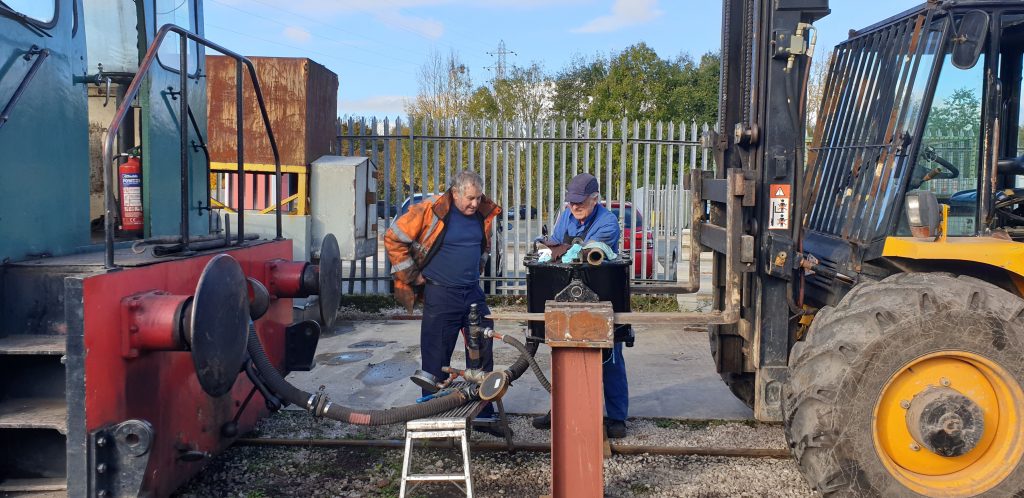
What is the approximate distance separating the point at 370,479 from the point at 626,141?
22.6 feet

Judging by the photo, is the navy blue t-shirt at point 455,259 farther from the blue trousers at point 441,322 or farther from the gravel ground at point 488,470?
the gravel ground at point 488,470

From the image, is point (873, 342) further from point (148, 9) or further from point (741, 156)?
point (148, 9)

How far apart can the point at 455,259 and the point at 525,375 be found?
7.25 ft

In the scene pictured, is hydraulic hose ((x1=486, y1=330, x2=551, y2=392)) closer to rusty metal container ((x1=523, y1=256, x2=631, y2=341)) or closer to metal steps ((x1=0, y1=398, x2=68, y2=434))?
rusty metal container ((x1=523, y1=256, x2=631, y2=341))

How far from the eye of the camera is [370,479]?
464 cm

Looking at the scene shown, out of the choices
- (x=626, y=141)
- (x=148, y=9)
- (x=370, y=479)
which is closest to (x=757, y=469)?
(x=370, y=479)

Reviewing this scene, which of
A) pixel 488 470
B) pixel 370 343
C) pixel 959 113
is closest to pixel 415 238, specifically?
pixel 488 470

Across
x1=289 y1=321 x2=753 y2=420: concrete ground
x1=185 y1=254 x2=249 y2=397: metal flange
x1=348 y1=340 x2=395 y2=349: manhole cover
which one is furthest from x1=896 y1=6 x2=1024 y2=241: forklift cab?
x1=348 y1=340 x2=395 y2=349: manhole cover

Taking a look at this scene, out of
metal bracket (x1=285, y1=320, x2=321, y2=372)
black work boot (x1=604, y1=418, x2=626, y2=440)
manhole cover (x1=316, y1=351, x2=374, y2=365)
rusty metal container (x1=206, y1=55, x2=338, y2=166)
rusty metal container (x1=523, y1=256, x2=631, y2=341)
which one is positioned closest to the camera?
rusty metal container (x1=523, y1=256, x2=631, y2=341)

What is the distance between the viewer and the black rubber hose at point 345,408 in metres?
4.19

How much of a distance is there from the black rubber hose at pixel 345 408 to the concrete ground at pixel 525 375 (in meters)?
1.83

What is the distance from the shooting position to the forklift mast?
4.42 m

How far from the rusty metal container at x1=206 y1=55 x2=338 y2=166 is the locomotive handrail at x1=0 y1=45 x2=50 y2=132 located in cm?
528

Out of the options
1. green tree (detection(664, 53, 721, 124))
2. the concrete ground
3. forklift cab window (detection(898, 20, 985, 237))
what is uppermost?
green tree (detection(664, 53, 721, 124))
